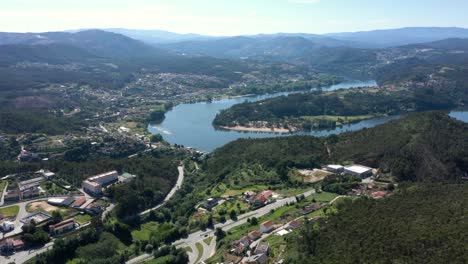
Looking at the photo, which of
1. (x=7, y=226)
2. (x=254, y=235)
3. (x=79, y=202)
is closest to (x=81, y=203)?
(x=79, y=202)

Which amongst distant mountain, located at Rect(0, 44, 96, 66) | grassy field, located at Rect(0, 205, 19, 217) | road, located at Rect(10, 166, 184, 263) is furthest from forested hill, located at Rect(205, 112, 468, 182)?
distant mountain, located at Rect(0, 44, 96, 66)

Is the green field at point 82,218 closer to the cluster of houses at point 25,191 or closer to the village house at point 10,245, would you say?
the village house at point 10,245

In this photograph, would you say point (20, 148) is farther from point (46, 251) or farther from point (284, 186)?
point (284, 186)

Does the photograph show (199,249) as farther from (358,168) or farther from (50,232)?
(358,168)

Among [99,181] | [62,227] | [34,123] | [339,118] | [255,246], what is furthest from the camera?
[339,118]

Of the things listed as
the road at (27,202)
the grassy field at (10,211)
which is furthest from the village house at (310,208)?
the grassy field at (10,211)

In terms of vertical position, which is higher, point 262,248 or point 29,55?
point 29,55

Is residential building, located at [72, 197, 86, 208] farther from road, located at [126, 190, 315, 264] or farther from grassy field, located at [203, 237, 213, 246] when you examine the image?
grassy field, located at [203, 237, 213, 246]
